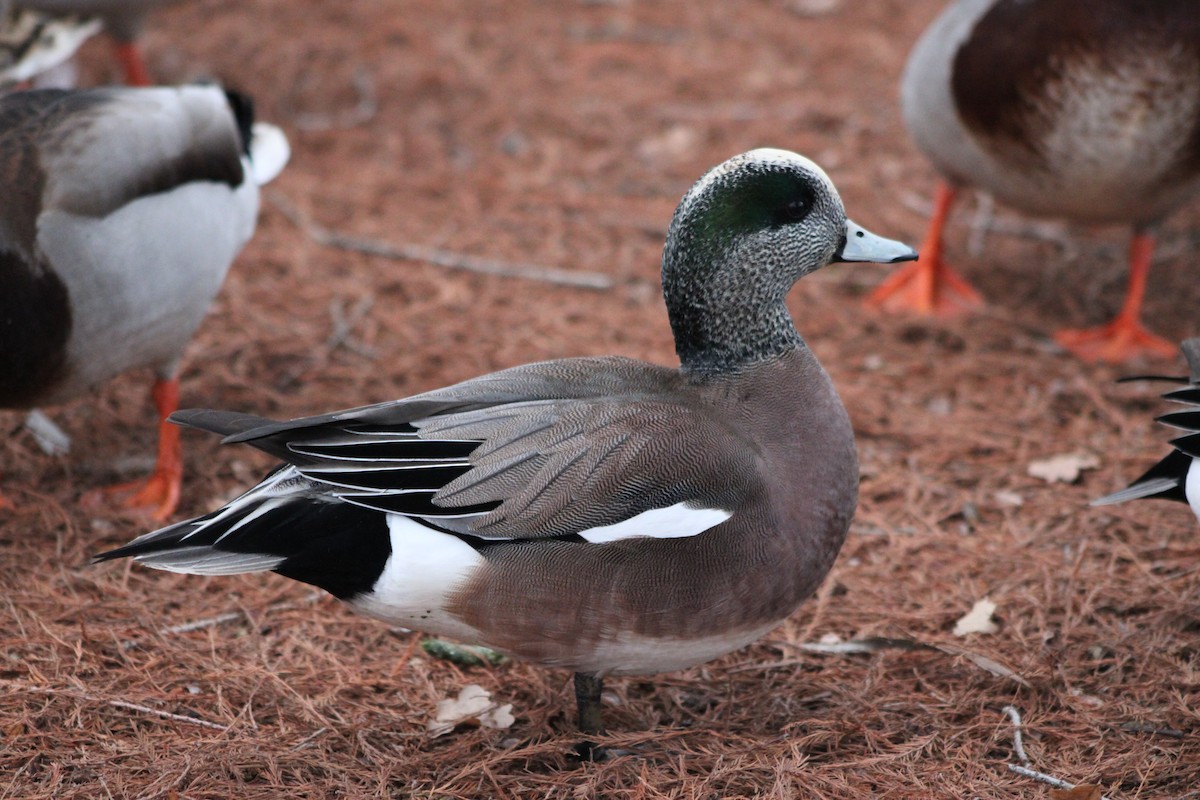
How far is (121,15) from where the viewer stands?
5.97m

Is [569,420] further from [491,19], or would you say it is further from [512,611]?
[491,19]

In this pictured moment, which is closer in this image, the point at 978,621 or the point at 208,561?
the point at 208,561

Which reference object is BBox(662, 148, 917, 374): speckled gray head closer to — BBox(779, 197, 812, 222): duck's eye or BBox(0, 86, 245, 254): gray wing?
BBox(779, 197, 812, 222): duck's eye

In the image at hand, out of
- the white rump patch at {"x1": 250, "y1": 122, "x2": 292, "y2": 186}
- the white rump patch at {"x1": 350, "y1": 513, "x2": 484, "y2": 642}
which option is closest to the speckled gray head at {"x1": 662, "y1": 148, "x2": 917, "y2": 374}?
the white rump patch at {"x1": 350, "y1": 513, "x2": 484, "y2": 642}

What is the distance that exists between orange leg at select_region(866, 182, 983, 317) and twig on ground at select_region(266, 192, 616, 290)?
3.93ft

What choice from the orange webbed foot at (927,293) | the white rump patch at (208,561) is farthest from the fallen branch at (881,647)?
the orange webbed foot at (927,293)

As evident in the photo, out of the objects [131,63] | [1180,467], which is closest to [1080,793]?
[1180,467]

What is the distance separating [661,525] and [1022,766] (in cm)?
101

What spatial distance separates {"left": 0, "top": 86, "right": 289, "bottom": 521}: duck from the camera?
11.2 feet

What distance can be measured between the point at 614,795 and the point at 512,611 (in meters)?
0.48

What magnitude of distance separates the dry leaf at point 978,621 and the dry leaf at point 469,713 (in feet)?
3.99

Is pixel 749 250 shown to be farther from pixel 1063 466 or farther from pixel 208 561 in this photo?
pixel 1063 466

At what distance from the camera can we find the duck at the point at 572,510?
257cm

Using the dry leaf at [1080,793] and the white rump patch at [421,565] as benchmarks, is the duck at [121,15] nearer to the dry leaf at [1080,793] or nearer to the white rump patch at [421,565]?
the white rump patch at [421,565]
